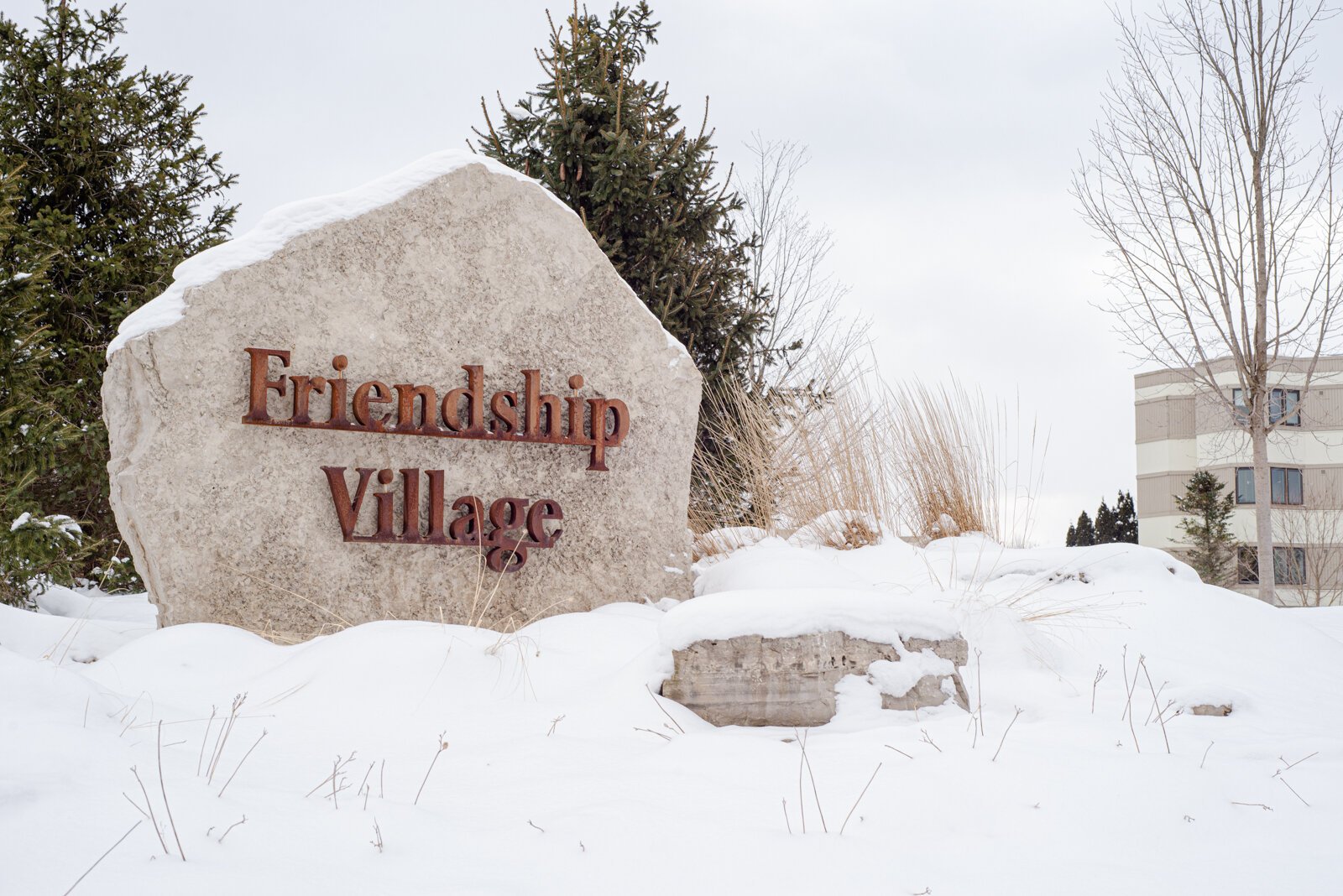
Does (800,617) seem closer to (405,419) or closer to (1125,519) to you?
(405,419)

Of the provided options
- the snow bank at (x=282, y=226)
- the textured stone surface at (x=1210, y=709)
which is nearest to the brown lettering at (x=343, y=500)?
the snow bank at (x=282, y=226)

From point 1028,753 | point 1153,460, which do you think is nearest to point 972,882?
point 1028,753

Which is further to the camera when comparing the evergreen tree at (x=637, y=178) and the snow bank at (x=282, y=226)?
the evergreen tree at (x=637, y=178)

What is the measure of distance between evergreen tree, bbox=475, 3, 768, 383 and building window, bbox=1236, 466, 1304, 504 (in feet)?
50.4

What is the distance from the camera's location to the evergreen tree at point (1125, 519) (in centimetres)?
1814

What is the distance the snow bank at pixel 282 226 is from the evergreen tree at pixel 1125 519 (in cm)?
1636

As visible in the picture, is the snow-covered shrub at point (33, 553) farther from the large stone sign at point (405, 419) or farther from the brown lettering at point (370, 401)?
the brown lettering at point (370, 401)

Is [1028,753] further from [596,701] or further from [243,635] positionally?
[243,635]

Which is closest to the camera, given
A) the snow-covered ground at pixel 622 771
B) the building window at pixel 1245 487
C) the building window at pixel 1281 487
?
the snow-covered ground at pixel 622 771

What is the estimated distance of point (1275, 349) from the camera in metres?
7.43

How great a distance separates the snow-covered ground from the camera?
163 centimetres

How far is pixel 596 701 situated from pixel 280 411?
196 centimetres

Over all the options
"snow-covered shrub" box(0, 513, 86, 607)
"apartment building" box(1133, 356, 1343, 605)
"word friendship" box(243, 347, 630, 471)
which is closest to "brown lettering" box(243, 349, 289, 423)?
"word friendship" box(243, 347, 630, 471)

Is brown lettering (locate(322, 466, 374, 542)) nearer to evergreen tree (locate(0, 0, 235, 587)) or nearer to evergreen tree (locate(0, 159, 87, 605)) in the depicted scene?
evergreen tree (locate(0, 159, 87, 605))
